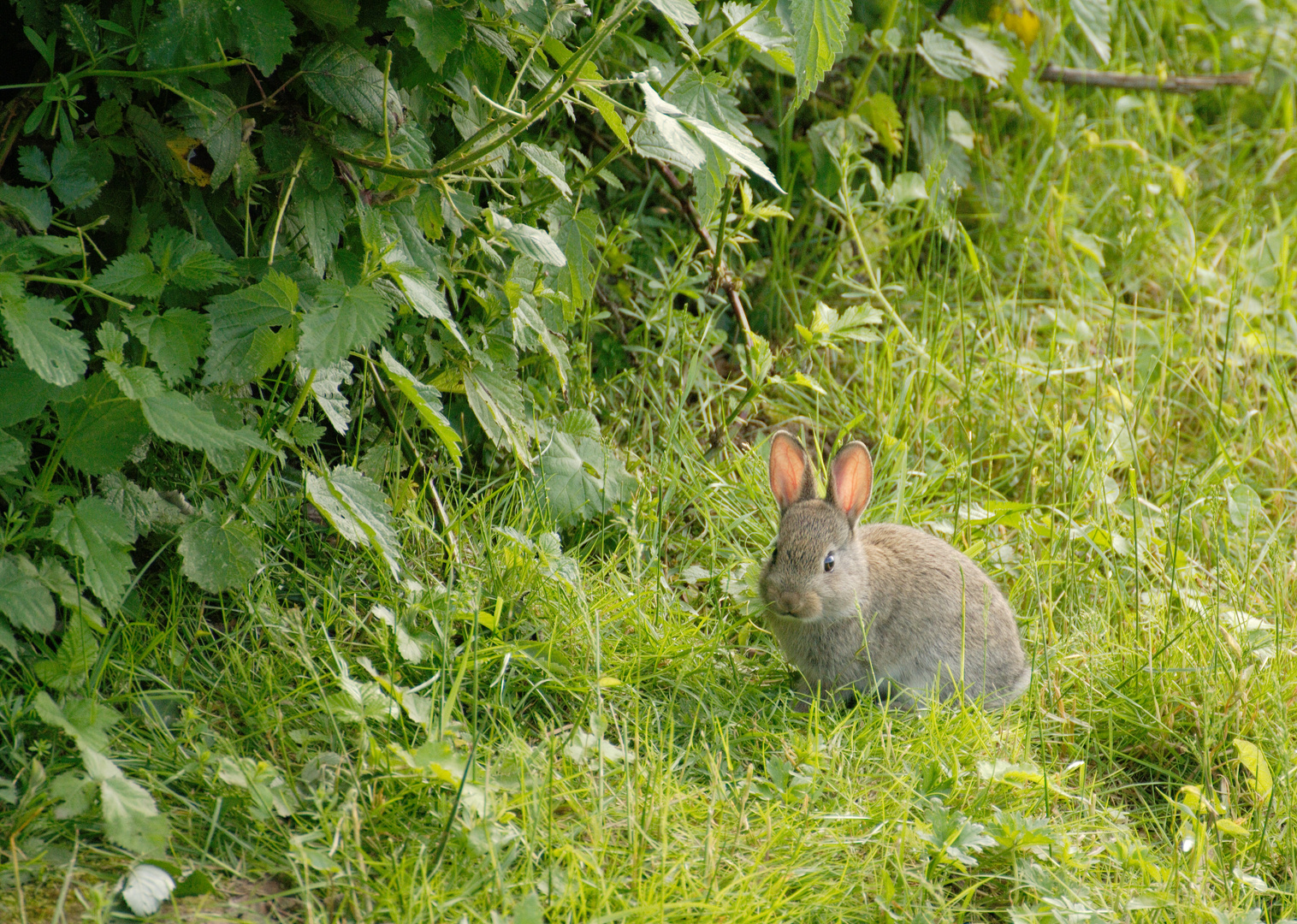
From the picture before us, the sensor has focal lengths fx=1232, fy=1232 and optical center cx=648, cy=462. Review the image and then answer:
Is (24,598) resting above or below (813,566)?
above

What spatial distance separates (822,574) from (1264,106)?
4169mm

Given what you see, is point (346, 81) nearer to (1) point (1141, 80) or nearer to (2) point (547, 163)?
(2) point (547, 163)

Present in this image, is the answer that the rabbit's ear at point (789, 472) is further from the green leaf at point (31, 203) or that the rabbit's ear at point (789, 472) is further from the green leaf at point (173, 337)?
the green leaf at point (31, 203)

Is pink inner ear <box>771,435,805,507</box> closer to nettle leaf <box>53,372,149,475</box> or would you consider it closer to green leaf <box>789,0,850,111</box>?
green leaf <box>789,0,850,111</box>

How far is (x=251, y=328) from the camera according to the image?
2.74 meters

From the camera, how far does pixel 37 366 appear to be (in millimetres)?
2361

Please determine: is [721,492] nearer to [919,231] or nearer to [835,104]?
[919,231]

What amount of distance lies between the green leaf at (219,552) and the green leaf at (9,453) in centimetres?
42

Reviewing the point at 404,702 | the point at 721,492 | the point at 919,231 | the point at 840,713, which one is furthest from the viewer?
the point at 919,231

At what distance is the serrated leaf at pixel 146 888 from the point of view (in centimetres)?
226

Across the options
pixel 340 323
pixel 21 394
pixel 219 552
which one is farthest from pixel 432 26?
pixel 219 552

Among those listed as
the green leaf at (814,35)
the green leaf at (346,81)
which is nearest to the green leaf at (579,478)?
the green leaf at (346,81)

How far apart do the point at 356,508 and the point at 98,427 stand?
1.95 ft

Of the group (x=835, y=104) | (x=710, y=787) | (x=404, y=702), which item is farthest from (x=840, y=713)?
(x=835, y=104)
